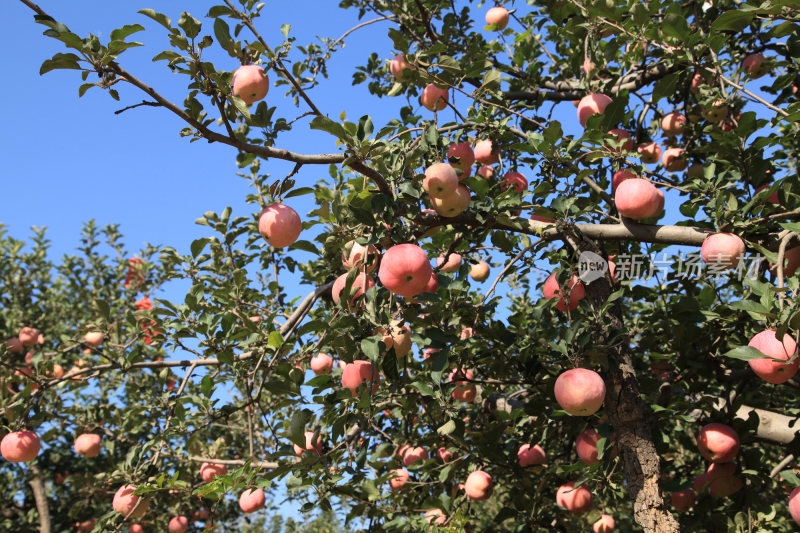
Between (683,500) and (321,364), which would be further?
(321,364)

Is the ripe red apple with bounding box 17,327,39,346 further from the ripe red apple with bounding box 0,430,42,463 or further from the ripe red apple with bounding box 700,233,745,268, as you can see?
the ripe red apple with bounding box 700,233,745,268

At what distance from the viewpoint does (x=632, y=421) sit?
2.43 m

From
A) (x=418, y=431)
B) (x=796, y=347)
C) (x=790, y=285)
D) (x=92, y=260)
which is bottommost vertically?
(x=418, y=431)

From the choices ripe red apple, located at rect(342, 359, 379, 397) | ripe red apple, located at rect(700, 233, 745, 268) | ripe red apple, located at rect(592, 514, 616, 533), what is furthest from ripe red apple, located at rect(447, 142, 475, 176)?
ripe red apple, located at rect(592, 514, 616, 533)

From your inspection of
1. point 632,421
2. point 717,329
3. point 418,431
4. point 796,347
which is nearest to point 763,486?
A: point 717,329

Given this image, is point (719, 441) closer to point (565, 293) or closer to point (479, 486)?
point (565, 293)

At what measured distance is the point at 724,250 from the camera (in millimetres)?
2219

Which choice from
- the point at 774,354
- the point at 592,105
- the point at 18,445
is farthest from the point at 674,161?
the point at 18,445

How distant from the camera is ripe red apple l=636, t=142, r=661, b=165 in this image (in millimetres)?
3771

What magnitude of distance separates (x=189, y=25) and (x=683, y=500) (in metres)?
3.47

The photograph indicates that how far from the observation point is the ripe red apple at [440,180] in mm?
1887

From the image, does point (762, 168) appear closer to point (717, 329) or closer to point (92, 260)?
point (717, 329)

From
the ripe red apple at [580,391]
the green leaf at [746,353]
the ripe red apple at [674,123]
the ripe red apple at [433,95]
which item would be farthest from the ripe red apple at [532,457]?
the ripe red apple at [674,123]

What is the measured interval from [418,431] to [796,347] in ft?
9.04
